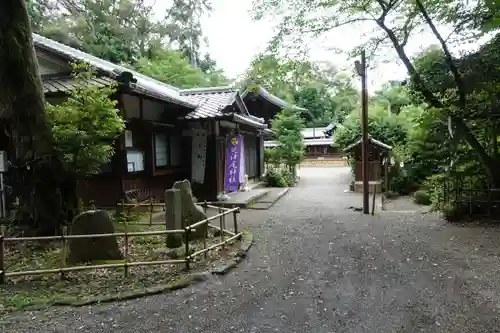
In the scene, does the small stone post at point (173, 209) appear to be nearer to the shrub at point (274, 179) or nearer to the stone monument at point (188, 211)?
the stone monument at point (188, 211)

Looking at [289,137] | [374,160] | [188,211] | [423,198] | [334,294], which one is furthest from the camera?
[289,137]

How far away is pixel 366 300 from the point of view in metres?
4.52

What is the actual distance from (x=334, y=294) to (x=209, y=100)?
10.6 meters

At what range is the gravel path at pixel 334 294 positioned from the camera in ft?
12.8

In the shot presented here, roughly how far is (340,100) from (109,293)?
1664 inches

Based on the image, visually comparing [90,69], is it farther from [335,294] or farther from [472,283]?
[472,283]

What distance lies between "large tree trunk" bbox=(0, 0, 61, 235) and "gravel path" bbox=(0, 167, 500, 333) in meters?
3.27

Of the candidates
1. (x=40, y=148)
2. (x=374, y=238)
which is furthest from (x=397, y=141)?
(x=40, y=148)

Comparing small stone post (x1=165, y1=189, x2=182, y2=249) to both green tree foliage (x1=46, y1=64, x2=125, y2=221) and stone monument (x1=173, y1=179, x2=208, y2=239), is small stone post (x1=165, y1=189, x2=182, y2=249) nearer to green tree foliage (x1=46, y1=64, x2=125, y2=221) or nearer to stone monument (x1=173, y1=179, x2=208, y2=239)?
stone monument (x1=173, y1=179, x2=208, y2=239)

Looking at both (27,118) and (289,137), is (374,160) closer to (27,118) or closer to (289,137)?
(289,137)

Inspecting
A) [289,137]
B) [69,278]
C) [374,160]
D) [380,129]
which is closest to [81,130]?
[69,278]

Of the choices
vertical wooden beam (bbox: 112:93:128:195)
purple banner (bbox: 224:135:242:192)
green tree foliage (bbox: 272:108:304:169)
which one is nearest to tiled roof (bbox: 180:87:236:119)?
purple banner (bbox: 224:135:242:192)

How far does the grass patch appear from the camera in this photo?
181 inches

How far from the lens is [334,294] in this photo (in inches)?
187
